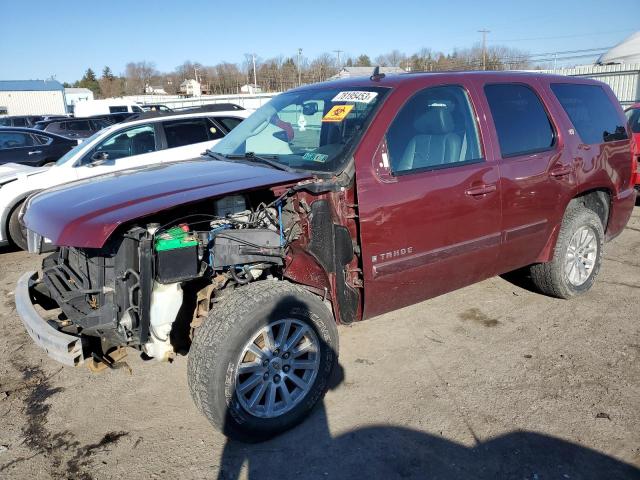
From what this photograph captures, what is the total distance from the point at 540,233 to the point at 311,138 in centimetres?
206

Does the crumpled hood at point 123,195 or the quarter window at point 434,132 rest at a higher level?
the quarter window at point 434,132

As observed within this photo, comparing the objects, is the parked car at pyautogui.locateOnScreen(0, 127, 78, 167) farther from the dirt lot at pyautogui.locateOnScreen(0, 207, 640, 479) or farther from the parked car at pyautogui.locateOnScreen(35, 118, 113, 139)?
the dirt lot at pyautogui.locateOnScreen(0, 207, 640, 479)

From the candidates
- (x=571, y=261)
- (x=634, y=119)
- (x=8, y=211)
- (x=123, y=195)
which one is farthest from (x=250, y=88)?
(x=123, y=195)

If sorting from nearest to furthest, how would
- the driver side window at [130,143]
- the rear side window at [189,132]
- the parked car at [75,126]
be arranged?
the driver side window at [130,143] < the rear side window at [189,132] < the parked car at [75,126]

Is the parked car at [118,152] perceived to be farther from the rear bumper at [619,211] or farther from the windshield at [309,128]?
the rear bumper at [619,211]

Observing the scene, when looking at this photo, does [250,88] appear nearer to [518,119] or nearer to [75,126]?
[75,126]

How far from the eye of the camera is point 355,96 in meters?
3.55

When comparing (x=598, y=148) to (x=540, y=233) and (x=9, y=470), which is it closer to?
(x=540, y=233)

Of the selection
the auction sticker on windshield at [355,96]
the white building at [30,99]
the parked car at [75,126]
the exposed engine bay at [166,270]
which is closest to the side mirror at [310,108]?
the auction sticker on windshield at [355,96]

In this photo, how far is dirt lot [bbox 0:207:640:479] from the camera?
2.72 m

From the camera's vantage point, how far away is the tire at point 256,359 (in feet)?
8.86

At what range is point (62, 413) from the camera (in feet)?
10.7

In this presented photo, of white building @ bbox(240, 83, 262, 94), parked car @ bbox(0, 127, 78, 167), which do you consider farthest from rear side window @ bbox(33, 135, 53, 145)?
white building @ bbox(240, 83, 262, 94)

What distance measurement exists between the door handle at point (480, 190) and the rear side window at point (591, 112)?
134 cm
